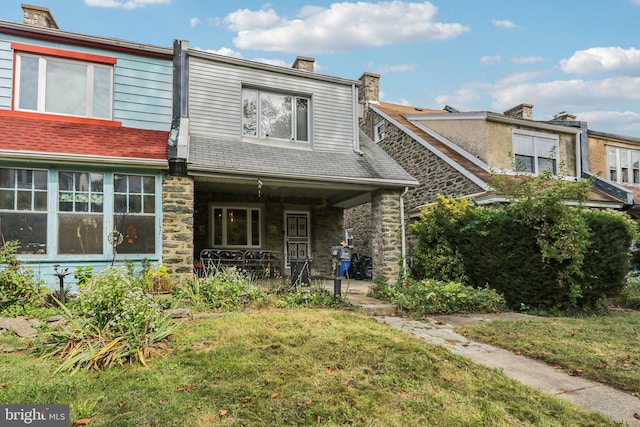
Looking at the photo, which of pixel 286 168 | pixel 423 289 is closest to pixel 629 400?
pixel 423 289

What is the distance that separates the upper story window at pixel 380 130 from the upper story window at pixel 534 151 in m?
5.07

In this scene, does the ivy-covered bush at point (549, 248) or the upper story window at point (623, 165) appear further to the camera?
the upper story window at point (623, 165)

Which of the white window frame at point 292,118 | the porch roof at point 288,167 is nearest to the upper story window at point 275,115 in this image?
the white window frame at point 292,118

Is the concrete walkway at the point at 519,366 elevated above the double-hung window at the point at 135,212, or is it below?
below

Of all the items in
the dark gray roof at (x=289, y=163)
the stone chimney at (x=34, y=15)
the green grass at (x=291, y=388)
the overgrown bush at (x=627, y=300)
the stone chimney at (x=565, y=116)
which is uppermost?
the stone chimney at (x=34, y=15)

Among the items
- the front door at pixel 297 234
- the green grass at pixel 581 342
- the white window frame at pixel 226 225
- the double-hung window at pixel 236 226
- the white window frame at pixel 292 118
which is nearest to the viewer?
the green grass at pixel 581 342

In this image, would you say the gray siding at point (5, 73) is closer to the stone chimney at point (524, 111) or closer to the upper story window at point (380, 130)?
the upper story window at point (380, 130)

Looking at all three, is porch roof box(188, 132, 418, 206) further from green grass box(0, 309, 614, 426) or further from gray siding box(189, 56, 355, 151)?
green grass box(0, 309, 614, 426)

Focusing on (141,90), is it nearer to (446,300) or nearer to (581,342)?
(446,300)

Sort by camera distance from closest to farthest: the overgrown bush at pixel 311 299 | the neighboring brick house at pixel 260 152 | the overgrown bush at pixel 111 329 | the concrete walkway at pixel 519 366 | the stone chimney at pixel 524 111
Result: 1. the concrete walkway at pixel 519 366
2. the overgrown bush at pixel 111 329
3. the overgrown bush at pixel 311 299
4. the neighboring brick house at pixel 260 152
5. the stone chimney at pixel 524 111

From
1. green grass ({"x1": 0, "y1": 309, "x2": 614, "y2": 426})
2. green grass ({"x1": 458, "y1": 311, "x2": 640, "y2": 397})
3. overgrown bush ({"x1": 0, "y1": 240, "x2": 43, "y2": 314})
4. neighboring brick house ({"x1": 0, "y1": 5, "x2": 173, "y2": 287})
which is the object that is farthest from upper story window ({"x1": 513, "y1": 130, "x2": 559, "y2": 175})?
overgrown bush ({"x1": 0, "y1": 240, "x2": 43, "y2": 314})

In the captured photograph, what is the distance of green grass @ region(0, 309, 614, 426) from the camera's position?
301 centimetres

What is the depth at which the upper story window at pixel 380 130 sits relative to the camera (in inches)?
640

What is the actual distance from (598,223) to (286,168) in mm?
6823
